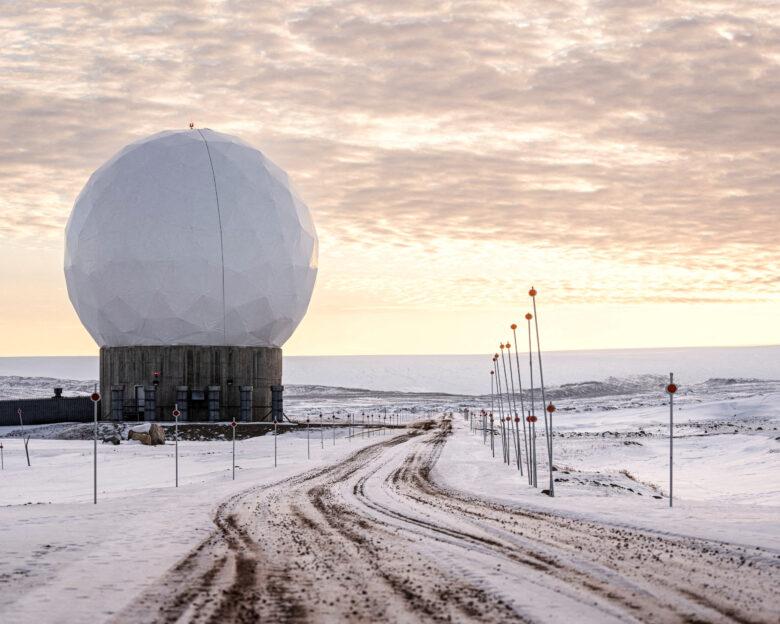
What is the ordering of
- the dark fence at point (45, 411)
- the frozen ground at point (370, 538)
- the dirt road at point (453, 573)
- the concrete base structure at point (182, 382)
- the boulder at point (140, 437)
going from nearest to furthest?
the dirt road at point (453, 573), the frozen ground at point (370, 538), the boulder at point (140, 437), the concrete base structure at point (182, 382), the dark fence at point (45, 411)

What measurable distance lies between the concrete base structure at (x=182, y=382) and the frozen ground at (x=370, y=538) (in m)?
18.8

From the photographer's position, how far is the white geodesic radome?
5441 centimetres

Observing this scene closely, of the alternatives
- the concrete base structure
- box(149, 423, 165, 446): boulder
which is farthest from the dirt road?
the concrete base structure

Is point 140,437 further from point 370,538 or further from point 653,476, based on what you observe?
point 370,538

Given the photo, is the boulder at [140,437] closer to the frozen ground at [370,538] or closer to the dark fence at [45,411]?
the frozen ground at [370,538]

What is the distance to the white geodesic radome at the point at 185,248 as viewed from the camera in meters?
54.4

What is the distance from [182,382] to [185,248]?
340 inches

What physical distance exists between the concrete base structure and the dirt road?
124 feet

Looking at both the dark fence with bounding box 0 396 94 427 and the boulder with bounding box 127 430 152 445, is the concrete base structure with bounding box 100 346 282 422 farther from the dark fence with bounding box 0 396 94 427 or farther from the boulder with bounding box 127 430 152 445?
the boulder with bounding box 127 430 152 445

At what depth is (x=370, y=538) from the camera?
15234 millimetres

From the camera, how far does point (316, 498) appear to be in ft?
73.5

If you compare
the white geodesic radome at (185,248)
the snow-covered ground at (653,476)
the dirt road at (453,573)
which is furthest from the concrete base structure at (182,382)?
the dirt road at (453,573)

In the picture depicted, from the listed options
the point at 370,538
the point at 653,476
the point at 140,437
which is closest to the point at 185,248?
the point at 140,437

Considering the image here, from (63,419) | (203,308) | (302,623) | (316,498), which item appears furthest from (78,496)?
(63,419)
